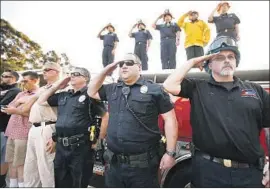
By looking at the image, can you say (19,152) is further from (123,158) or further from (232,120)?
(232,120)

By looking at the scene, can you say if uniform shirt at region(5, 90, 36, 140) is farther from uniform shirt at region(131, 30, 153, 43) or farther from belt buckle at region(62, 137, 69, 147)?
uniform shirt at region(131, 30, 153, 43)

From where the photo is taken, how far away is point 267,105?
2.11m

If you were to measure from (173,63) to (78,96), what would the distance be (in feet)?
10.9

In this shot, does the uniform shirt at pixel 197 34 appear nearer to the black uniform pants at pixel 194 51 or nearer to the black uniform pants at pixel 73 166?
the black uniform pants at pixel 194 51

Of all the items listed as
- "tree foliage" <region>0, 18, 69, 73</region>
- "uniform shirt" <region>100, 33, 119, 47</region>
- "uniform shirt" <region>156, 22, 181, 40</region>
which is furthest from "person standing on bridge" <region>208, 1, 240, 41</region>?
"tree foliage" <region>0, 18, 69, 73</region>

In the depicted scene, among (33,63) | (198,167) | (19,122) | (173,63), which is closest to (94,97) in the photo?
(198,167)

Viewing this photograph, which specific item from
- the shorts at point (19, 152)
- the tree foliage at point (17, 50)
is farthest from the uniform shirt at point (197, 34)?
the tree foliage at point (17, 50)

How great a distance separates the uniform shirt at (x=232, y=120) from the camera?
203 cm

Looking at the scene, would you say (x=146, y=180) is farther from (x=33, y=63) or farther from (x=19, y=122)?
(x=33, y=63)

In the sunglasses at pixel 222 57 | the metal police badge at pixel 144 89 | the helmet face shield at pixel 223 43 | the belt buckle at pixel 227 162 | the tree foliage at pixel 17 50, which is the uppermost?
the tree foliage at pixel 17 50

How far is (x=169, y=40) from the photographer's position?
→ 6117 millimetres

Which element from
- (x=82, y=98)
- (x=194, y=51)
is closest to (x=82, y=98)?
(x=82, y=98)

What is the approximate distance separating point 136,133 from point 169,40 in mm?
4083

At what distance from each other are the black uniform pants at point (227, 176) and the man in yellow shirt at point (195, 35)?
12.3ft
